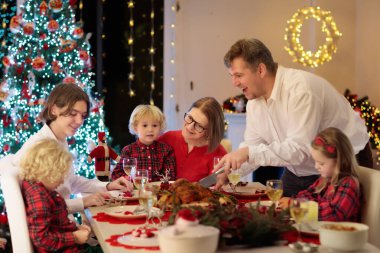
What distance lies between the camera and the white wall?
26.2ft

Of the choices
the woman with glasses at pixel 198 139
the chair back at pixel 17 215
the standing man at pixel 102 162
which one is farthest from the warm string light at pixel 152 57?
the chair back at pixel 17 215

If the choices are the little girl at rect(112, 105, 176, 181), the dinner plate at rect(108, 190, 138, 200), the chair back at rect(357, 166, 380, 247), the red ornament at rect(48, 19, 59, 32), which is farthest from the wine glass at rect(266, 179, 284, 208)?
the red ornament at rect(48, 19, 59, 32)

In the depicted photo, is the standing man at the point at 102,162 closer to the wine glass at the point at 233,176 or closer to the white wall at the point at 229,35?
the wine glass at the point at 233,176

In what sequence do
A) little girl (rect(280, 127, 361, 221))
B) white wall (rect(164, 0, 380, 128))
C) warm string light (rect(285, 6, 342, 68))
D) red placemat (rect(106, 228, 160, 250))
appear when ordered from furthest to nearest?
white wall (rect(164, 0, 380, 128)) → warm string light (rect(285, 6, 342, 68)) → little girl (rect(280, 127, 361, 221)) → red placemat (rect(106, 228, 160, 250))

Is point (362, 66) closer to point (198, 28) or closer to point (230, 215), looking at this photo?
point (198, 28)

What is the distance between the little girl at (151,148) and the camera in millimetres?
4246

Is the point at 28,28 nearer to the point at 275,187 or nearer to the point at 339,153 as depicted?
the point at 275,187

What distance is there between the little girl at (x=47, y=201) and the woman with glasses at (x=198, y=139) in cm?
119

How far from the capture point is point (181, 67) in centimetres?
800

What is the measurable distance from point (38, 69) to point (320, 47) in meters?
3.14

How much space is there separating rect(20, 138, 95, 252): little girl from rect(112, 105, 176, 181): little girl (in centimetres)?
124

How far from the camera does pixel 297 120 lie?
135 inches

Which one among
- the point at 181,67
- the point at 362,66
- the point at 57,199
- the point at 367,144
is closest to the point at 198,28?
the point at 181,67

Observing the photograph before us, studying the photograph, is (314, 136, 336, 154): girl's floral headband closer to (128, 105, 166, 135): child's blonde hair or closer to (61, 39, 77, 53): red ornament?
(128, 105, 166, 135): child's blonde hair
